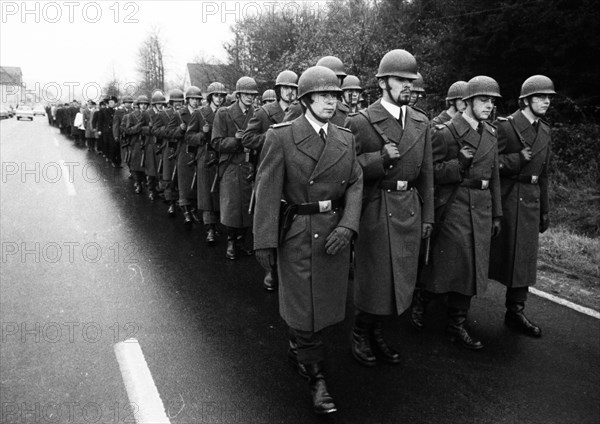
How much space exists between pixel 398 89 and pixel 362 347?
208cm

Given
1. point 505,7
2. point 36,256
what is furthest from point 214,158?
point 505,7

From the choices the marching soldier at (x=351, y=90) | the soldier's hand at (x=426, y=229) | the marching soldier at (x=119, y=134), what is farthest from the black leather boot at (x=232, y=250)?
the marching soldier at (x=119, y=134)

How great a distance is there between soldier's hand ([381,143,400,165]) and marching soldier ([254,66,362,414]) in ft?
1.40

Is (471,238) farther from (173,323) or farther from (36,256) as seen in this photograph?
(36,256)

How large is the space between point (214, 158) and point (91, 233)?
7.66 feet

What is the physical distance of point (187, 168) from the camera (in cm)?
941

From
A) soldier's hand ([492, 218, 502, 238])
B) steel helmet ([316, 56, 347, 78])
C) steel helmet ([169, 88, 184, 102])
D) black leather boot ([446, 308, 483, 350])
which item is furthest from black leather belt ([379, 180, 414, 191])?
steel helmet ([169, 88, 184, 102])

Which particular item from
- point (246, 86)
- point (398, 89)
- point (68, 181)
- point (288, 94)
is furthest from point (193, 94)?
point (398, 89)

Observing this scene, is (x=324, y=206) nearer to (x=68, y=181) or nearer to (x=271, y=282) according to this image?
(x=271, y=282)

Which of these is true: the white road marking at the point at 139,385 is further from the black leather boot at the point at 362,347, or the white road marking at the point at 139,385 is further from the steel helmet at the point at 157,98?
the steel helmet at the point at 157,98

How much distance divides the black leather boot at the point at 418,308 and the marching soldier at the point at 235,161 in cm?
278

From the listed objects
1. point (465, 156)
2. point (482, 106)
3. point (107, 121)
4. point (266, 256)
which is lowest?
point (266, 256)

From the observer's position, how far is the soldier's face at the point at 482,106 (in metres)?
4.74

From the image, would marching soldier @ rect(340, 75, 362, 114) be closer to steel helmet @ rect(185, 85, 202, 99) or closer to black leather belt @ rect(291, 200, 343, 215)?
steel helmet @ rect(185, 85, 202, 99)
